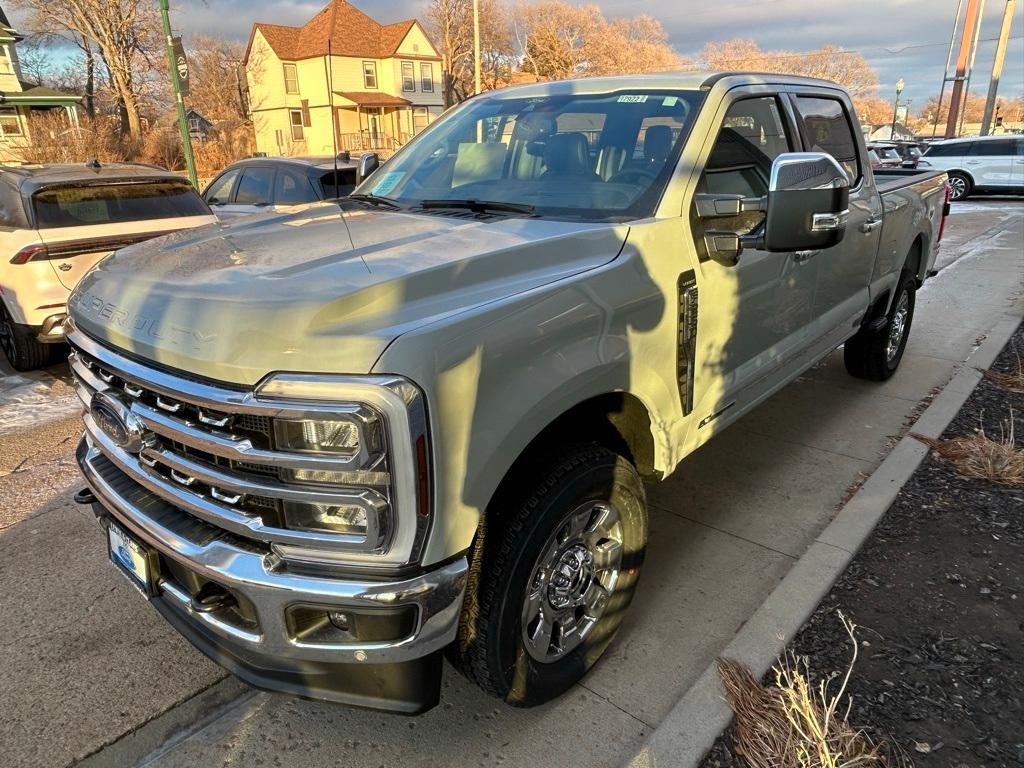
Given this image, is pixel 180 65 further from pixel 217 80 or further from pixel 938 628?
pixel 217 80

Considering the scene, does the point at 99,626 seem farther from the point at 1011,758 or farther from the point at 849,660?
the point at 1011,758

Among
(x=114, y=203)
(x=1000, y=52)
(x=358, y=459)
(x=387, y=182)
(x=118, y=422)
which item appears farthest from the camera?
(x=1000, y=52)

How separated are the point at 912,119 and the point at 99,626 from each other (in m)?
119

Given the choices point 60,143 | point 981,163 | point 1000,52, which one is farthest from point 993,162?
point 60,143

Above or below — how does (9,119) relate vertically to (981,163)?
above

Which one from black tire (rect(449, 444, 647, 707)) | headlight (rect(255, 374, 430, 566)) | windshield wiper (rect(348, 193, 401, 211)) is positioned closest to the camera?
headlight (rect(255, 374, 430, 566))

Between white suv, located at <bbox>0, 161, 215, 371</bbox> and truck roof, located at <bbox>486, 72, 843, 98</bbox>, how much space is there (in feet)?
12.0

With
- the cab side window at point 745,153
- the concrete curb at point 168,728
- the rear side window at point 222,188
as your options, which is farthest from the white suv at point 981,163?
the concrete curb at point 168,728

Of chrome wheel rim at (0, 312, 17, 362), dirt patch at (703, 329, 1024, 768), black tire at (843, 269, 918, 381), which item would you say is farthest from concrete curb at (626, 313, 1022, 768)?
chrome wheel rim at (0, 312, 17, 362)

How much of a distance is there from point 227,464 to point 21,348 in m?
5.20

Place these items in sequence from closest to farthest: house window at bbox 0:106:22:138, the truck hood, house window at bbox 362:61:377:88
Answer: the truck hood → house window at bbox 0:106:22:138 → house window at bbox 362:61:377:88

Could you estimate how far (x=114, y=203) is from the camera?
603 centimetres

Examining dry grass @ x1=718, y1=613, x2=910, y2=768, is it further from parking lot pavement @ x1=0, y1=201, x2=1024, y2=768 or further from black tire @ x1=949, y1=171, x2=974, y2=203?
black tire @ x1=949, y1=171, x2=974, y2=203

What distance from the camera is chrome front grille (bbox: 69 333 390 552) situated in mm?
1682
